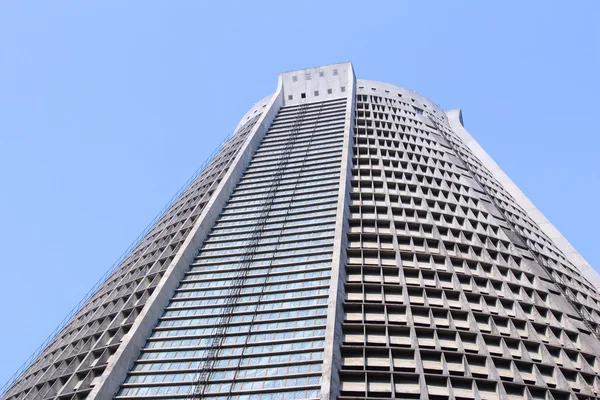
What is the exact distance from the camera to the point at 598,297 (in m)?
39.2

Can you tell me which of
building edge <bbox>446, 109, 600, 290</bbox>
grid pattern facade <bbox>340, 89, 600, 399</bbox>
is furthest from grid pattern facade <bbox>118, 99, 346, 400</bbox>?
building edge <bbox>446, 109, 600, 290</bbox>

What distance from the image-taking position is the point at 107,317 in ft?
109

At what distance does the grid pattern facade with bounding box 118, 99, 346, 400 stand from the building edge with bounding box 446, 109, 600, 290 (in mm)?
18289

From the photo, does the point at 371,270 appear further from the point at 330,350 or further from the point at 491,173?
the point at 491,173

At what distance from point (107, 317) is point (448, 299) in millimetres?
19828

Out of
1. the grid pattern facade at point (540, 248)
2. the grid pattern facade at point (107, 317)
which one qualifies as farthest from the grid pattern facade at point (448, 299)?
the grid pattern facade at point (107, 317)

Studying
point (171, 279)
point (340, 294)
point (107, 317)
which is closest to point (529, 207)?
point (340, 294)

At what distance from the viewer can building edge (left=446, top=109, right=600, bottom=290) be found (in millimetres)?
43812

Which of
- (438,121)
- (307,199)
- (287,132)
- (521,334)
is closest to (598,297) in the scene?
(521,334)

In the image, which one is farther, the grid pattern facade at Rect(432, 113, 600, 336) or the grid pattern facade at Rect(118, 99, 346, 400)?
the grid pattern facade at Rect(432, 113, 600, 336)

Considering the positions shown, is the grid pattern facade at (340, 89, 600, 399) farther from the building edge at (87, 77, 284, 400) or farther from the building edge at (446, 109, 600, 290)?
the building edge at (87, 77, 284, 400)

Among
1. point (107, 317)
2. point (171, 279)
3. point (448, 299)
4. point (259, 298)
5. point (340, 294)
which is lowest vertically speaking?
point (107, 317)

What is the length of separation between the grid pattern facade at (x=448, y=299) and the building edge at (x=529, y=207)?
292 cm

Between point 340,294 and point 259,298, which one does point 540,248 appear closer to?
point 340,294
